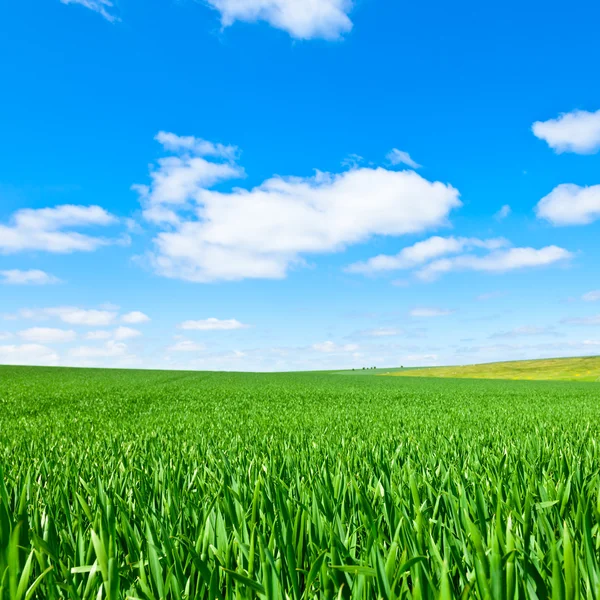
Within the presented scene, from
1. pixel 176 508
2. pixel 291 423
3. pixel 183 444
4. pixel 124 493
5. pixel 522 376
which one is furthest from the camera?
pixel 522 376

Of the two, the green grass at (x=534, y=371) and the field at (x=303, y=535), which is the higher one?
the field at (x=303, y=535)

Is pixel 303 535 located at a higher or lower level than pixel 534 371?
higher

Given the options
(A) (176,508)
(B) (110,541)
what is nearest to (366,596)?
(B) (110,541)

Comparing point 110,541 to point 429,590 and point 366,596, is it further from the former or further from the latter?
point 429,590

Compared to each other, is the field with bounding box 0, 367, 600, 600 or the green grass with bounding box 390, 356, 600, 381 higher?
the field with bounding box 0, 367, 600, 600

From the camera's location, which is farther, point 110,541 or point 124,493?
point 124,493

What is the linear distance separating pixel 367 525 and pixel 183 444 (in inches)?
136

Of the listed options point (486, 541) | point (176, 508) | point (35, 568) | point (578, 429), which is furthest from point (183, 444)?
point (578, 429)

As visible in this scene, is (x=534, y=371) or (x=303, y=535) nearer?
(x=303, y=535)

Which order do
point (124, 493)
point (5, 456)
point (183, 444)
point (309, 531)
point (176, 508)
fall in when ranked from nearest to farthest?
point (309, 531), point (176, 508), point (124, 493), point (5, 456), point (183, 444)

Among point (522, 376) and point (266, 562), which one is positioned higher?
point (266, 562)

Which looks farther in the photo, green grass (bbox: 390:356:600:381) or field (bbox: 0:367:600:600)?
green grass (bbox: 390:356:600:381)

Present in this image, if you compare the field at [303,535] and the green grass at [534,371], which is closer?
the field at [303,535]

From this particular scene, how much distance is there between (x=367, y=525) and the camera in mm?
1752
